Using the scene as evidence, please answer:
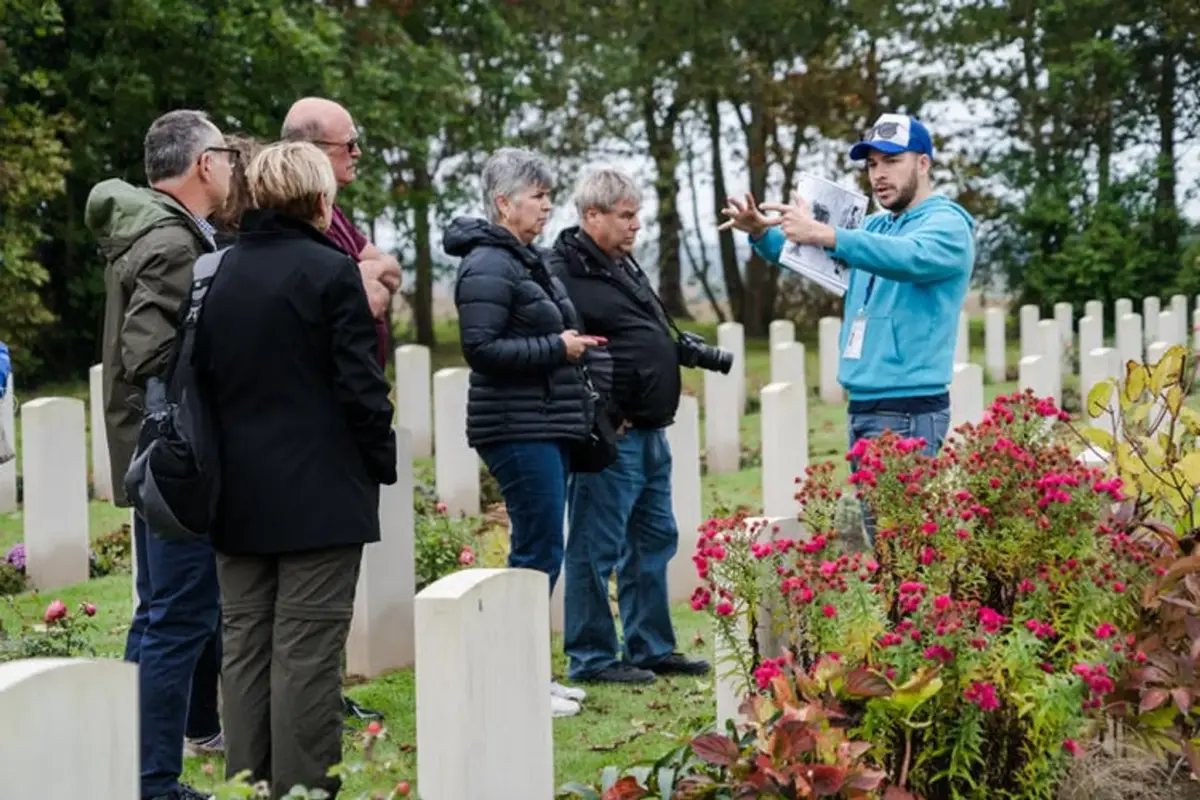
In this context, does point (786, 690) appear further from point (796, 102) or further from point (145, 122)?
point (796, 102)

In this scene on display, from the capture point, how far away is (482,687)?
361cm

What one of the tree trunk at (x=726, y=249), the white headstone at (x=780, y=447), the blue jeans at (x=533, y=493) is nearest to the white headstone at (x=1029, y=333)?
the white headstone at (x=780, y=447)

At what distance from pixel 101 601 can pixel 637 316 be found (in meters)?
3.34

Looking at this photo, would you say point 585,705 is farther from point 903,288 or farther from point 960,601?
point 960,601

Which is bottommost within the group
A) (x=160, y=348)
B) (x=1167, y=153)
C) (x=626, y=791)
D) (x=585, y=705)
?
(x=585, y=705)

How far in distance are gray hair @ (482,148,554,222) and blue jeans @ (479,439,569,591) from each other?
0.84m

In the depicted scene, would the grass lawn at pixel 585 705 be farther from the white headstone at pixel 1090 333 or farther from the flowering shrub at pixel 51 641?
the white headstone at pixel 1090 333

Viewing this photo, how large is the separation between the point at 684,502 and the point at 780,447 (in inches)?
22.8

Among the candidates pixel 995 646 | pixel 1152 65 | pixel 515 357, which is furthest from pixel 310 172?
pixel 1152 65

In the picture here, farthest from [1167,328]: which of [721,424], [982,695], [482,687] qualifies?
[482,687]

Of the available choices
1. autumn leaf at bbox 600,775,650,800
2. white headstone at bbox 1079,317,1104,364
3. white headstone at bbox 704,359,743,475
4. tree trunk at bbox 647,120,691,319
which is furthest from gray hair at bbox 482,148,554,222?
tree trunk at bbox 647,120,691,319

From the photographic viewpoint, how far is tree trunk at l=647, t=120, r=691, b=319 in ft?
101

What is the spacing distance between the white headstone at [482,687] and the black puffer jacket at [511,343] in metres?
2.43

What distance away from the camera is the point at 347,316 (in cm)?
459
